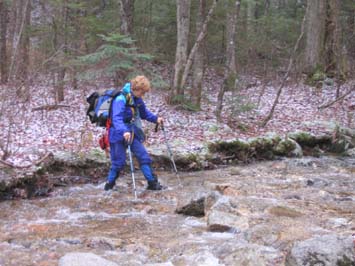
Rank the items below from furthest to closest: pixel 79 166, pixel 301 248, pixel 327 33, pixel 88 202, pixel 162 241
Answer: pixel 327 33
pixel 79 166
pixel 88 202
pixel 162 241
pixel 301 248

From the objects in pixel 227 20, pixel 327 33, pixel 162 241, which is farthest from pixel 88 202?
pixel 327 33

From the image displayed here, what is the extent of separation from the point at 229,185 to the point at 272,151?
10.7ft

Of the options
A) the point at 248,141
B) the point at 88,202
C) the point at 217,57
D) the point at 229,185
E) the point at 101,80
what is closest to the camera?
the point at 88,202

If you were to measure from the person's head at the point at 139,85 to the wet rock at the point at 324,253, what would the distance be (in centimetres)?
393

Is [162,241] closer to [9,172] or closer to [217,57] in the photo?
[9,172]

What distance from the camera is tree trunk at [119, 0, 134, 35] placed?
43.7ft

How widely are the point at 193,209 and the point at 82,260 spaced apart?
2302 millimetres

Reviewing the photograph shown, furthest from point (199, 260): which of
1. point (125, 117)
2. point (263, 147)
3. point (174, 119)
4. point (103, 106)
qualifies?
point (174, 119)

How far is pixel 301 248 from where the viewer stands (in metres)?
4.38

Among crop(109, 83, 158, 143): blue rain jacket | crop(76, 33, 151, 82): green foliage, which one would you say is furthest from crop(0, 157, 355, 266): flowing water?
crop(76, 33, 151, 82): green foliage

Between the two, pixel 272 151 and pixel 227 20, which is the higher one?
pixel 227 20

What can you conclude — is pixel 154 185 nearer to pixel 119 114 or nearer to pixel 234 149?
pixel 119 114

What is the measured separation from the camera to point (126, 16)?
13.9 meters

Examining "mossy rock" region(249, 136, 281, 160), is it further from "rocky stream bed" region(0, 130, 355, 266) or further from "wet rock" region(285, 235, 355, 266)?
"wet rock" region(285, 235, 355, 266)
